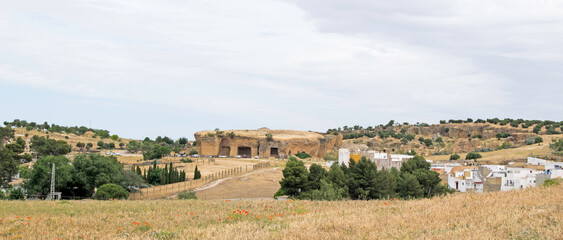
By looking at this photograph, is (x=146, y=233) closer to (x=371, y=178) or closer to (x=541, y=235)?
(x=541, y=235)

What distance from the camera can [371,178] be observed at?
3700 cm

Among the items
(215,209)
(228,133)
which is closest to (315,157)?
(228,133)

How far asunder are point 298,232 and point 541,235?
4326 millimetres

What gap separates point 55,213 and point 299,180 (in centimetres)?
2240

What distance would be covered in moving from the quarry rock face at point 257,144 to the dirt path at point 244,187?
2869 centimetres

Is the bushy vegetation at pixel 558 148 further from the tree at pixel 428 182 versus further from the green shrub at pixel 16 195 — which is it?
the green shrub at pixel 16 195

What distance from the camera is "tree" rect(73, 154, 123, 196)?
3753cm

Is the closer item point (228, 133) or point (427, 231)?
point (427, 231)

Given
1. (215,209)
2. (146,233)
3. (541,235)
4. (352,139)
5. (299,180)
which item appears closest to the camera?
(541,235)

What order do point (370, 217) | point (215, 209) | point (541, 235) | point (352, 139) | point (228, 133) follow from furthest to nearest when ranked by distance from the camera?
point (352, 139) → point (228, 133) → point (215, 209) → point (370, 217) → point (541, 235)

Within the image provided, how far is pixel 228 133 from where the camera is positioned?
8556 cm

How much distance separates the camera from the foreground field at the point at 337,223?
29.7 ft

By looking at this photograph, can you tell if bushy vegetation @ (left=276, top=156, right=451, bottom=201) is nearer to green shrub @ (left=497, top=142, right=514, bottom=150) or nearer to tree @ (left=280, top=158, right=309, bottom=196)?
tree @ (left=280, top=158, right=309, bottom=196)

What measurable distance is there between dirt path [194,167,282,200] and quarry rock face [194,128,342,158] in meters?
28.7
